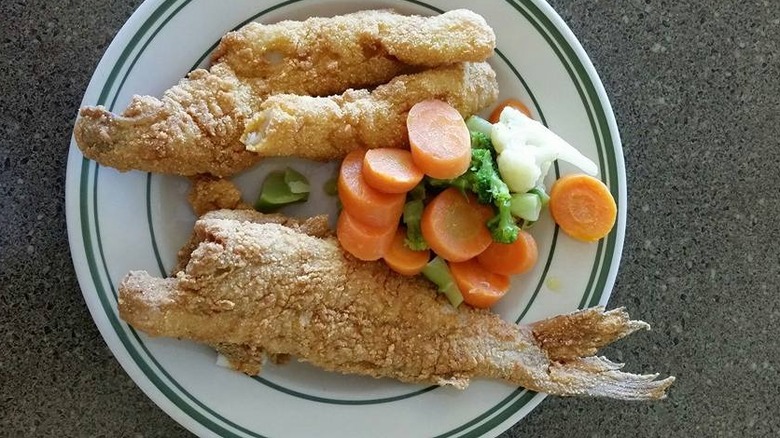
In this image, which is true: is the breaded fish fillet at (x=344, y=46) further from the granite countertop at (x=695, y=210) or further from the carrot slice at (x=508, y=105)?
the granite countertop at (x=695, y=210)

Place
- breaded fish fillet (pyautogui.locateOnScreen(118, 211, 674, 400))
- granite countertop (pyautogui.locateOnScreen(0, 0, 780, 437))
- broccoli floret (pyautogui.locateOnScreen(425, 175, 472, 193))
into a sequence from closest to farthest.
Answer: breaded fish fillet (pyautogui.locateOnScreen(118, 211, 674, 400)) → broccoli floret (pyautogui.locateOnScreen(425, 175, 472, 193)) → granite countertop (pyautogui.locateOnScreen(0, 0, 780, 437))

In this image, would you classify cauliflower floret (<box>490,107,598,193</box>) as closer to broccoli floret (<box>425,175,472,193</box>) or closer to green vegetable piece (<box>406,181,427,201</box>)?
broccoli floret (<box>425,175,472,193</box>)

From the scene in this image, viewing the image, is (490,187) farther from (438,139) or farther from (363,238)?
(363,238)

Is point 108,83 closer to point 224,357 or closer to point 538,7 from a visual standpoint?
point 224,357

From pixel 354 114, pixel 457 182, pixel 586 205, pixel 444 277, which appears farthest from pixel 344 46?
pixel 586 205

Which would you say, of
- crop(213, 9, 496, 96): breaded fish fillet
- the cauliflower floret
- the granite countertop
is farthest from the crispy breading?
the granite countertop

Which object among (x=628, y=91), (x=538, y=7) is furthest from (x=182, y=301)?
(x=628, y=91)
